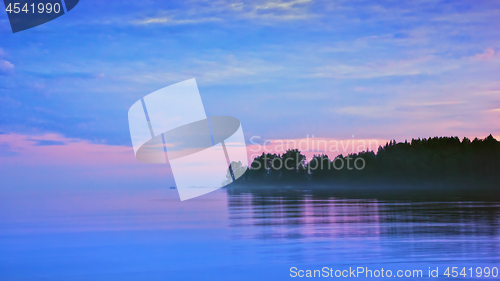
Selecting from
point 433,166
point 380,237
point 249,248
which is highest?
point 249,248

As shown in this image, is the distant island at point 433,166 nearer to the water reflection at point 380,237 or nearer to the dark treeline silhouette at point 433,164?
the dark treeline silhouette at point 433,164

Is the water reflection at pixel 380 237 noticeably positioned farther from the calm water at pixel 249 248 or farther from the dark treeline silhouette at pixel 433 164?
the dark treeline silhouette at pixel 433 164

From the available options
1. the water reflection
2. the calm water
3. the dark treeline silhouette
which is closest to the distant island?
the dark treeline silhouette

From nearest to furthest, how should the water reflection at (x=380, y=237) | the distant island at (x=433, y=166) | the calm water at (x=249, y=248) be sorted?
1. the calm water at (x=249, y=248)
2. the water reflection at (x=380, y=237)
3. the distant island at (x=433, y=166)

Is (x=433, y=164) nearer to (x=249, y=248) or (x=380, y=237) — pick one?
(x=380, y=237)

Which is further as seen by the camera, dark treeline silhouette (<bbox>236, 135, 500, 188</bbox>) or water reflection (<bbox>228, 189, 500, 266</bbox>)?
dark treeline silhouette (<bbox>236, 135, 500, 188</bbox>)

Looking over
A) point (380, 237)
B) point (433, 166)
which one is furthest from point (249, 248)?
point (433, 166)

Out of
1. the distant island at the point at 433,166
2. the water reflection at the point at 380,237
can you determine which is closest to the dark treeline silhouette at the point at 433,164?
the distant island at the point at 433,166

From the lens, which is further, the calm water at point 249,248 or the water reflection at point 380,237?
the water reflection at point 380,237

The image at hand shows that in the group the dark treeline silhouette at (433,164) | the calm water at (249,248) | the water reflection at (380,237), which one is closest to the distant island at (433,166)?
the dark treeline silhouette at (433,164)

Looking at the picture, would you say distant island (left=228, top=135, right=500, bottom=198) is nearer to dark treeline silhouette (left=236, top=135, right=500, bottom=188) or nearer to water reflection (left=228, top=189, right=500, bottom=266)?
dark treeline silhouette (left=236, top=135, right=500, bottom=188)

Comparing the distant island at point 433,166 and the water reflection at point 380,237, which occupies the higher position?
the water reflection at point 380,237

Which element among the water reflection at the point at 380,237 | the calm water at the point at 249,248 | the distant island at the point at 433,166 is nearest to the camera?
the calm water at the point at 249,248

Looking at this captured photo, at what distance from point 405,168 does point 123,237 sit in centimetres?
14520
